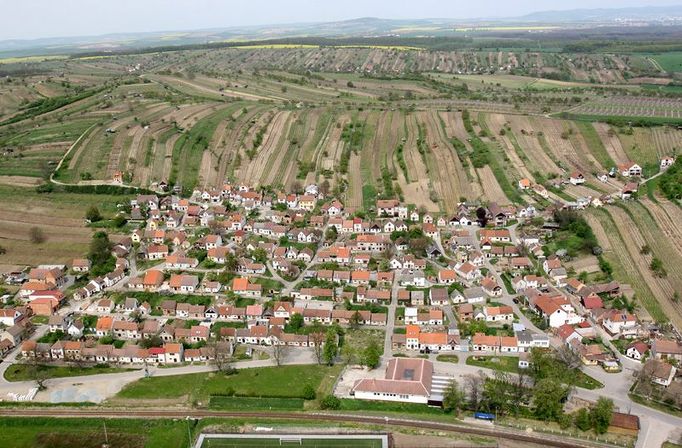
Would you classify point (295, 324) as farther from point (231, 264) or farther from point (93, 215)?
point (93, 215)

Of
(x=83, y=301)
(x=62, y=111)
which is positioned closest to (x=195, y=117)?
(x=62, y=111)

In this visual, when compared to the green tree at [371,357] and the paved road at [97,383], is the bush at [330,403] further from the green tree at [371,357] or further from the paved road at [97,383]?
the paved road at [97,383]

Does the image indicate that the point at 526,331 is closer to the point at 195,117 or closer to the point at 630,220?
the point at 630,220

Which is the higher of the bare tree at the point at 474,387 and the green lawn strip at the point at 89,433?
the bare tree at the point at 474,387

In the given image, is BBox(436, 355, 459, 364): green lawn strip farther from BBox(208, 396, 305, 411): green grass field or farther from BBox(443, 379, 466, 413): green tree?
BBox(208, 396, 305, 411): green grass field

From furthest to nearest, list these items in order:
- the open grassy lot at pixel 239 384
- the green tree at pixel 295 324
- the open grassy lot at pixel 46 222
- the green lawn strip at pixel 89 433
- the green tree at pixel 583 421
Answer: the open grassy lot at pixel 46 222 → the green tree at pixel 295 324 → the open grassy lot at pixel 239 384 → the green lawn strip at pixel 89 433 → the green tree at pixel 583 421

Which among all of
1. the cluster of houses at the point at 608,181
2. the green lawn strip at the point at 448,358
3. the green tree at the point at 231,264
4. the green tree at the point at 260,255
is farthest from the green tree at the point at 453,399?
the cluster of houses at the point at 608,181
